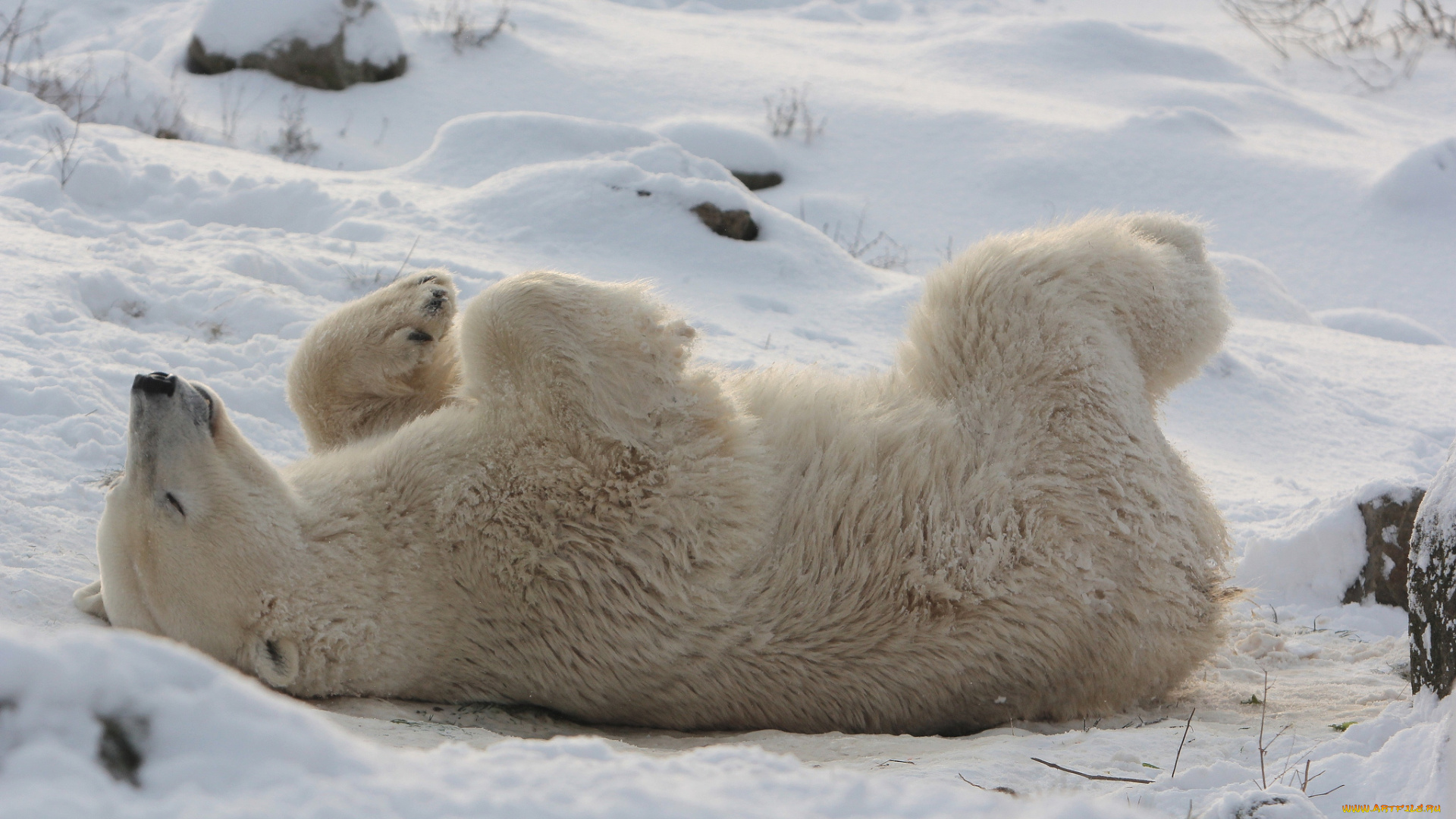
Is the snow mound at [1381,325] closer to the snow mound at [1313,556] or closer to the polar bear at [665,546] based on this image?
the snow mound at [1313,556]

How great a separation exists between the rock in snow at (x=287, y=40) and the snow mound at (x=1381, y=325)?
9060mm

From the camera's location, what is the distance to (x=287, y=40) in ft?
36.0

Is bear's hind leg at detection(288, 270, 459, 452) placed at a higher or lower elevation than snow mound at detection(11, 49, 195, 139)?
higher

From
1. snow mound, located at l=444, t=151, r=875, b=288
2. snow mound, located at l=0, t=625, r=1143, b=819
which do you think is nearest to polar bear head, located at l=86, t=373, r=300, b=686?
snow mound, located at l=0, t=625, r=1143, b=819

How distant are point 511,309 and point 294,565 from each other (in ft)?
2.62

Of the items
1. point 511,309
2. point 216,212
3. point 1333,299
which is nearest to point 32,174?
point 216,212

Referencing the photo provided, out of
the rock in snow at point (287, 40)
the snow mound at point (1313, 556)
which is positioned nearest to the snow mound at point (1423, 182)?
the snow mound at point (1313, 556)

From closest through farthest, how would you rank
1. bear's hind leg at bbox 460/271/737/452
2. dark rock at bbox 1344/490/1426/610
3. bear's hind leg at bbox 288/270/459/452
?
bear's hind leg at bbox 460/271/737/452, bear's hind leg at bbox 288/270/459/452, dark rock at bbox 1344/490/1426/610

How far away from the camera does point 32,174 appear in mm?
5371

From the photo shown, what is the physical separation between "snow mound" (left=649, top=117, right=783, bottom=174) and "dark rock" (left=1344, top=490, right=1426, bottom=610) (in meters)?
6.82

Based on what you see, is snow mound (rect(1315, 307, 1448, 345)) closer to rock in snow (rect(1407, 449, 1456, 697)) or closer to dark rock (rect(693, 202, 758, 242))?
dark rock (rect(693, 202, 758, 242))

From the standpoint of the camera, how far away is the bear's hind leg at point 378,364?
3234 millimetres

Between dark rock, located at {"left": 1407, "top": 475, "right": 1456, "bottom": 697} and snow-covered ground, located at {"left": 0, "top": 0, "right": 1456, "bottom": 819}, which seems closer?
snow-covered ground, located at {"left": 0, "top": 0, "right": 1456, "bottom": 819}

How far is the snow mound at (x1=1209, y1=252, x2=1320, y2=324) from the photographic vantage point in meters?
7.63
